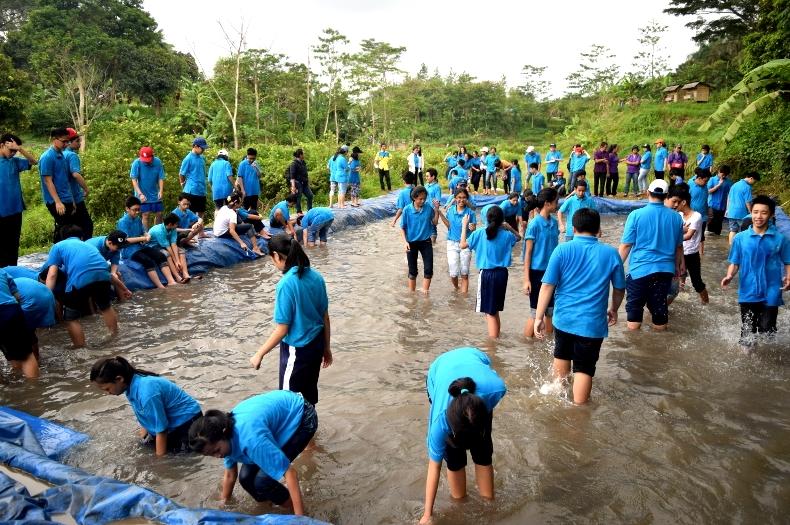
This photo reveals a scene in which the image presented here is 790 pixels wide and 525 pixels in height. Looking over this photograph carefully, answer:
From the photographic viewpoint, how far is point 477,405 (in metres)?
2.74

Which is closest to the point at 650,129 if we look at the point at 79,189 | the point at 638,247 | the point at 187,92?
the point at 187,92

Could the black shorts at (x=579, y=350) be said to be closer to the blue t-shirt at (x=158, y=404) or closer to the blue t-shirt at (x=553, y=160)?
the blue t-shirt at (x=158, y=404)

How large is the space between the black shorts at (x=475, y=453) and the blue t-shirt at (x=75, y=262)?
4.74 metres

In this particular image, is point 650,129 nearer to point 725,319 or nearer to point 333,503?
point 725,319

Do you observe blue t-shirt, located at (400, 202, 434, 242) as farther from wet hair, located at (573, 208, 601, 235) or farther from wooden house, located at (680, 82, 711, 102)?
wooden house, located at (680, 82, 711, 102)

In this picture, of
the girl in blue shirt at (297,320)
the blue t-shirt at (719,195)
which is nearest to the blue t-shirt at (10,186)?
the girl in blue shirt at (297,320)

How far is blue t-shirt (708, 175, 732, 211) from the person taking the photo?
11484mm

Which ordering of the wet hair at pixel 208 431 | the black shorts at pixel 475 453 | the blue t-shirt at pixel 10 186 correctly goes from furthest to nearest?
1. the blue t-shirt at pixel 10 186
2. the black shorts at pixel 475 453
3. the wet hair at pixel 208 431

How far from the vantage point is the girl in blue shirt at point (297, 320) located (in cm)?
404

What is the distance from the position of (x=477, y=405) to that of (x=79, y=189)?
7700 mm

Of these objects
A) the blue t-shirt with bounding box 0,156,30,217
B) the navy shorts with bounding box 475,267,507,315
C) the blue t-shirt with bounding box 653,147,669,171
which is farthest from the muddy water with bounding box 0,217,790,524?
the blue t-shirt with bounding box 653,147,669,171

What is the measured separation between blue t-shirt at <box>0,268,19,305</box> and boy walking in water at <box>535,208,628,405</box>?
477 centimetres

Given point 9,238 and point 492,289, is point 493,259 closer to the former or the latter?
point 492,289

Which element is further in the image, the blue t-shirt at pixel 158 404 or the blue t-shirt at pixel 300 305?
the blue t-shirt at pixel 300 305
